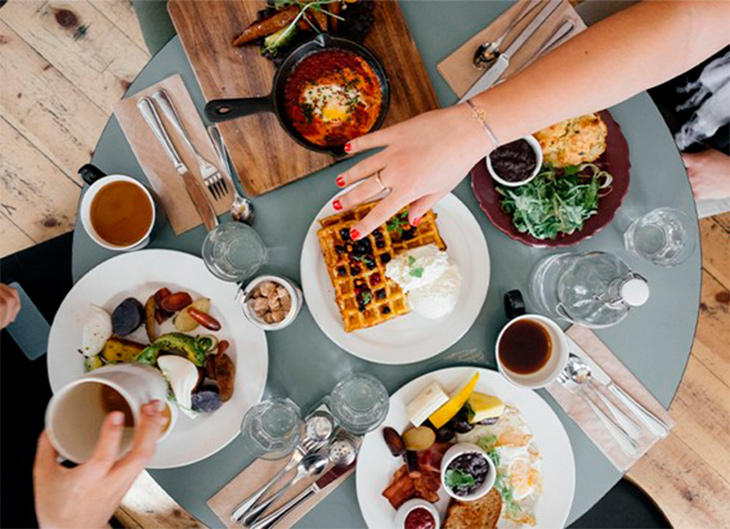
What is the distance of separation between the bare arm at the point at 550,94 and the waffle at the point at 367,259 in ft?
0.47

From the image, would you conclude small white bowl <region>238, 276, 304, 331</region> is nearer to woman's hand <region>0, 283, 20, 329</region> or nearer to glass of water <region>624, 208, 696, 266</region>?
woman's hand <region>0, 283, 20, 329</region>

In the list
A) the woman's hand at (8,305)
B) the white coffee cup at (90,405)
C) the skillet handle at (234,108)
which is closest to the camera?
the white coffee cup at (90,405)

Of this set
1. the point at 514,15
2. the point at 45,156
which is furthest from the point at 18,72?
the point at 514,15

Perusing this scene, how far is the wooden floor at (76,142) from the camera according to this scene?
263 centimetres

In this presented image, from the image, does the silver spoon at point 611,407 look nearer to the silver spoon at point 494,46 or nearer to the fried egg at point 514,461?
the fried egg at point 514,461

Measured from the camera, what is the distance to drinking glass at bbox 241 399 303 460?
5.17 ft

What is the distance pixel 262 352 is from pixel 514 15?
1283 mm

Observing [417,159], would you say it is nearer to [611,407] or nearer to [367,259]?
[367,259]

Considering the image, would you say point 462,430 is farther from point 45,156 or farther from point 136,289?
point 45,156

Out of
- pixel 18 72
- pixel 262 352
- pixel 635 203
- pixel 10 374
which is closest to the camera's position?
pixel 262 352

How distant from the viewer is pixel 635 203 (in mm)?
1732

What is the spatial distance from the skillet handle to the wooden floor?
141 cm

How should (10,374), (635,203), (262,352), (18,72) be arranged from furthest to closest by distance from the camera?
(18,72)
(10,374)
(635,203)
(262,352)

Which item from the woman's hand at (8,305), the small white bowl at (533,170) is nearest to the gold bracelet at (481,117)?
the small white bowl at (533,170)
